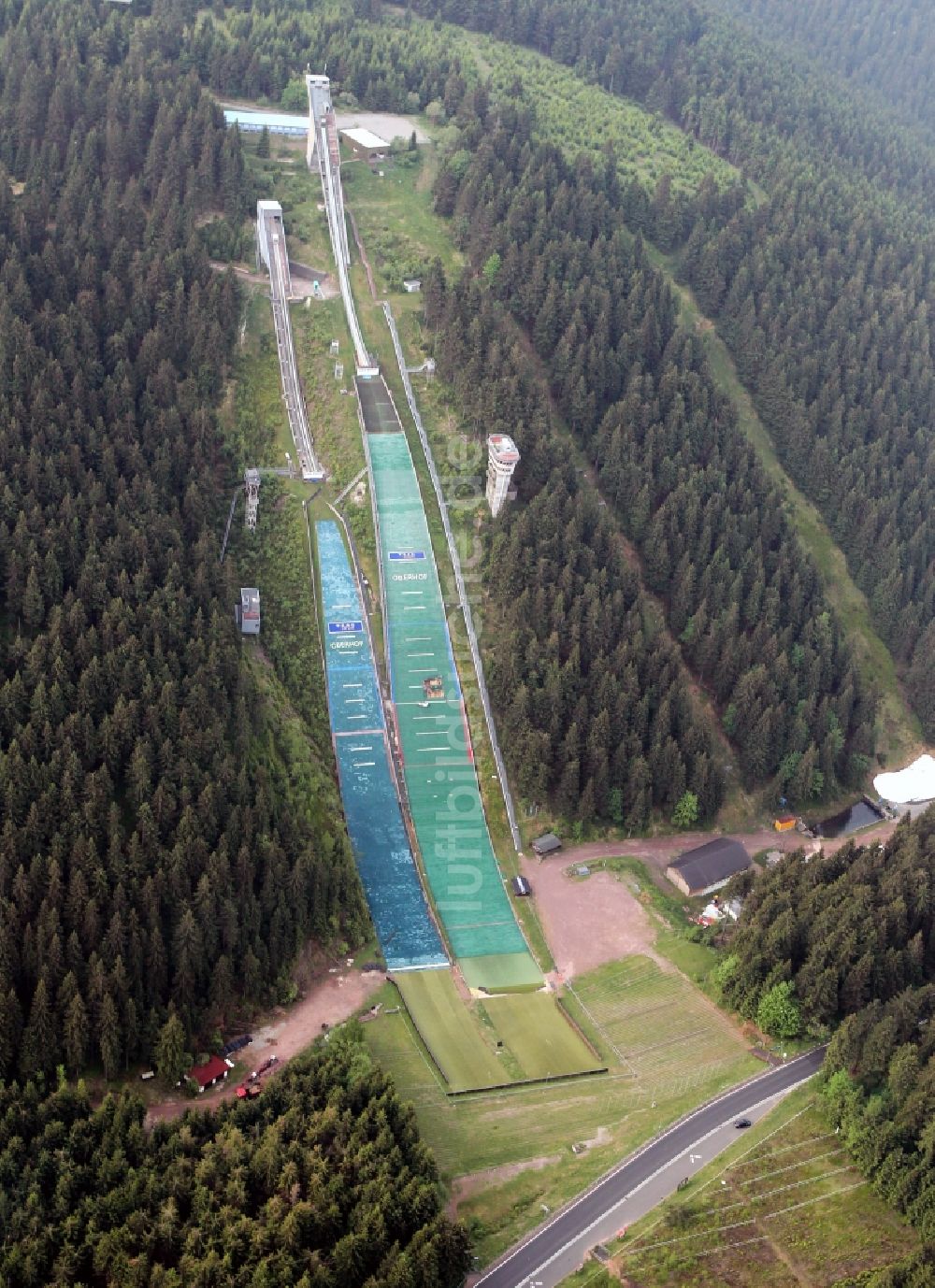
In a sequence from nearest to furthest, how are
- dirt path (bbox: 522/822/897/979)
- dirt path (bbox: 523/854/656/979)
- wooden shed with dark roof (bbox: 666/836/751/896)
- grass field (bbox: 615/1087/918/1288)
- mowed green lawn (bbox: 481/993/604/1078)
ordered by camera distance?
grass field (bbox: 615/1087/918/1288) < mowed green lawn (bbox: 481/993/604/1078) < dirt path (bbox: 523/854/656/979) < dirt path (bbox: 522/822/897/979) < wooden shed with dark roof (bbox: 666/836/751/896)

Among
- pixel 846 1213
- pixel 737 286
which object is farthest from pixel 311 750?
pixel 737 286

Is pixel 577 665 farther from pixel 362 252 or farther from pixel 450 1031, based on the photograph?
pixel 362 252

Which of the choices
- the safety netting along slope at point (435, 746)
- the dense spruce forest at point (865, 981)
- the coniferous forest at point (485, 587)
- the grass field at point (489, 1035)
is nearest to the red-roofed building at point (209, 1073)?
the coniferous forest at point (485, 587)

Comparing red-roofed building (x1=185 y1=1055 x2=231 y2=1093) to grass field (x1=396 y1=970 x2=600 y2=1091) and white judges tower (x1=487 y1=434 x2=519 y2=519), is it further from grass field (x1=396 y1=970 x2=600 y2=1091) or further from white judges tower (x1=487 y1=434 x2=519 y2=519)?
white judges tower (x1=487 y1=434 x2=519 y2=519)

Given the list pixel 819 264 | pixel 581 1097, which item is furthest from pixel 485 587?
pixel 819 264

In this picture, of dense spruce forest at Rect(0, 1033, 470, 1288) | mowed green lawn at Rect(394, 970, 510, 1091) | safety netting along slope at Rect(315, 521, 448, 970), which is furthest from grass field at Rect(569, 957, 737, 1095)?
dense spruce forest at Rect(0, 1033, 470, 1288)

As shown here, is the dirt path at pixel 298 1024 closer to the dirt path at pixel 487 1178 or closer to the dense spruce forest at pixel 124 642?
the dense spruce forest at pixel 124 642

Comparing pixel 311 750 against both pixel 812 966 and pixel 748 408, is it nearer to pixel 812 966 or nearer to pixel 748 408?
pixel 812 966
